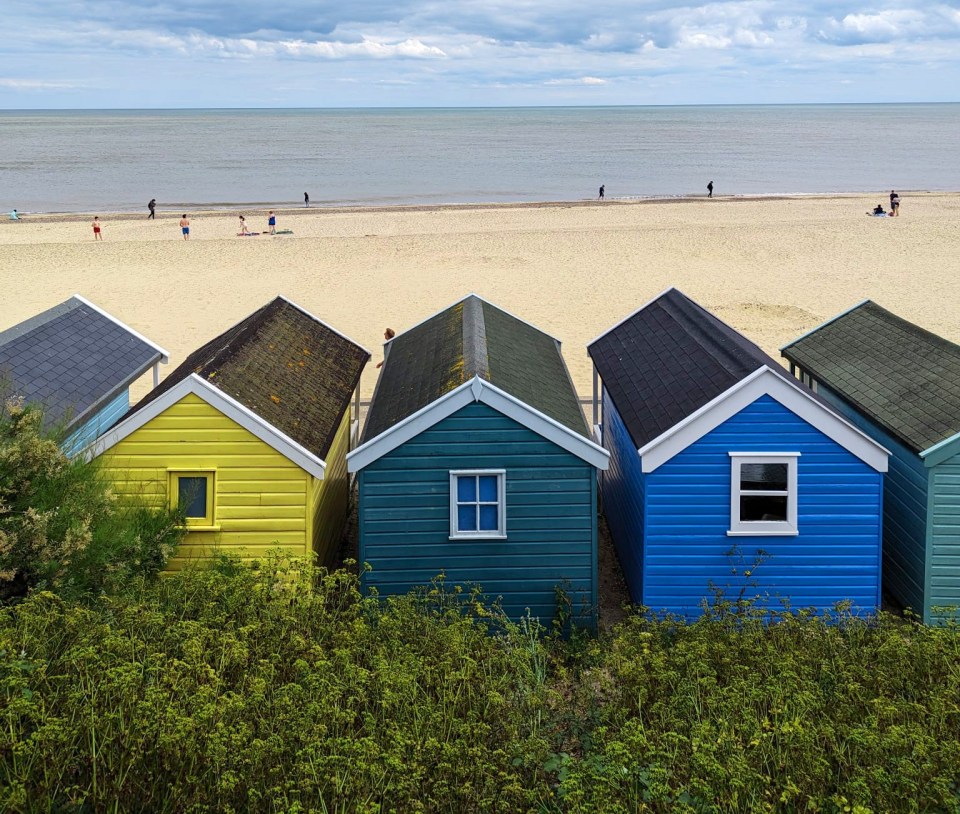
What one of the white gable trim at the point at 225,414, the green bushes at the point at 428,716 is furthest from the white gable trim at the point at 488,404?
the green bushes at the point at 428,716

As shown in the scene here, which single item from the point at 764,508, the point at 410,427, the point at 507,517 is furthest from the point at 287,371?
the point at 764,508

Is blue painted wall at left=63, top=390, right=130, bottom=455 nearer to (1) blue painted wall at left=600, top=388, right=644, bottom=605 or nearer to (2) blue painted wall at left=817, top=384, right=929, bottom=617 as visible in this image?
(1) blue painted wall at left=600, top=388, right=644, bottom=605

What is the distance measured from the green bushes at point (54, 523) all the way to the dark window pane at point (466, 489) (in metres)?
3.83

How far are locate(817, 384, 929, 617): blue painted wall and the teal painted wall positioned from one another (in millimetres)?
92

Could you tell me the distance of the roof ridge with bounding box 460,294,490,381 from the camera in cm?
1300

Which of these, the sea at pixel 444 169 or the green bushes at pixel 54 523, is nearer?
the green bushes at pixel 54 523

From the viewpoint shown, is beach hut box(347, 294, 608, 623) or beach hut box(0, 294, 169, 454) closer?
beach hut box(347, 294, 608, 623)

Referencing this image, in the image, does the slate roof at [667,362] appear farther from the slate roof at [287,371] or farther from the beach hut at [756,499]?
the slate roof at [287,371]

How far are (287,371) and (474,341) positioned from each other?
2.79 metres

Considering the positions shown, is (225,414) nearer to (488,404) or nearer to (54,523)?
(54,523)

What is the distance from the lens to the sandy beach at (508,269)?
32406mm

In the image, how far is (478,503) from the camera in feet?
41.4

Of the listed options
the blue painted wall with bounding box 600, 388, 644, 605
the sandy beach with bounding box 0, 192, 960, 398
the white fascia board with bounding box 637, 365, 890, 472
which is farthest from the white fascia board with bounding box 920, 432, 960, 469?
the sandy beach with bounding box 0, 192, 960, 398

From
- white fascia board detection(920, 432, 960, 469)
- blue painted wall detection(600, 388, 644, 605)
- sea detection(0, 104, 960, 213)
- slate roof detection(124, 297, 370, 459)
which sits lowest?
blue painted wall detection(600, 388, 644, 605)
